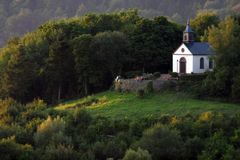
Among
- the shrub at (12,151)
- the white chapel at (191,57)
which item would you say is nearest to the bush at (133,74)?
the white chapel at (191,57)

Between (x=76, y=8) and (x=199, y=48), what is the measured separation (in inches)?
4342

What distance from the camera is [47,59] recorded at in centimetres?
5978

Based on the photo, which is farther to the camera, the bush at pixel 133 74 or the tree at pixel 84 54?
the bush at pixel 133 74

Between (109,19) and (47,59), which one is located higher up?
(109,19)

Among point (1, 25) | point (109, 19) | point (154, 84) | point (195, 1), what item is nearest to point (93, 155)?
point (154, 84)

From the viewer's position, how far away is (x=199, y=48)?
56719 millimetres

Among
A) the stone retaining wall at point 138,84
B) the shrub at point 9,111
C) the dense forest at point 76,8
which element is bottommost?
the shrub at point 9,111

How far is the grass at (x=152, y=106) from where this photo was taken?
45.8 m

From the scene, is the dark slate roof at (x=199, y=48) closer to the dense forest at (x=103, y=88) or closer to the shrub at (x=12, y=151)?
the dense forest at (x=103, y=88)

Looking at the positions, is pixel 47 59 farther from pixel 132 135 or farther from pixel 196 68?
pixel 132 135

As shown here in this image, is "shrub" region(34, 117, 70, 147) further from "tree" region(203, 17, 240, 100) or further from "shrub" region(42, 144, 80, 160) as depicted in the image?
"tree" region(203, 17, 240, 100)

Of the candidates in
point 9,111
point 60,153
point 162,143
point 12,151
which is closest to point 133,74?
point 9,111

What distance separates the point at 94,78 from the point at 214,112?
55.0 ft

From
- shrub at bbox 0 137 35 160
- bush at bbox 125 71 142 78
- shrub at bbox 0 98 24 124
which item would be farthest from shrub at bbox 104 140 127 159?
bush at bbox 125 71 142 78
